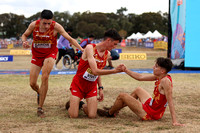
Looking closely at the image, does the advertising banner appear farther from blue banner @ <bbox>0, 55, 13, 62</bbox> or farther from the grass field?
the grass field

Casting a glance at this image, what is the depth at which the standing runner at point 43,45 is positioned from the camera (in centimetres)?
556

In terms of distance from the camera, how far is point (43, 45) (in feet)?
19.1

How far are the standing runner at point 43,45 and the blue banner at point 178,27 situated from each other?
10.7m

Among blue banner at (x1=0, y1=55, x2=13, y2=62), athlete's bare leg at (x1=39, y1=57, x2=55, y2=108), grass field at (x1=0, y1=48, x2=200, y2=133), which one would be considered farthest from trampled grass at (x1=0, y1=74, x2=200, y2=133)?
blue banner at (x1=0, y1=55, x2=13, y2=62)

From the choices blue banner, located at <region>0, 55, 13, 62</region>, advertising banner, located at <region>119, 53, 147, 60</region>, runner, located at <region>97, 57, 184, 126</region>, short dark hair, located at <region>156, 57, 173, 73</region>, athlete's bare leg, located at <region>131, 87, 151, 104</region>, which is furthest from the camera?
advertising banner, located at <region>119, 53, 147, 60</region>

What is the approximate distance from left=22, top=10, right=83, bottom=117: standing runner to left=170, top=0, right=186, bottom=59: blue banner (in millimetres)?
10730

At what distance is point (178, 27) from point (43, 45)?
11.9 metres

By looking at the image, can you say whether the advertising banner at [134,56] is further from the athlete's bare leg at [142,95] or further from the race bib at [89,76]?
the race bib at [89,76]

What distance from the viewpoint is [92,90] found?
565 centimetres

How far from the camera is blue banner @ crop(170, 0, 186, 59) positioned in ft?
50.3

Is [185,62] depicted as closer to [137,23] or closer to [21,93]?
[21,93]

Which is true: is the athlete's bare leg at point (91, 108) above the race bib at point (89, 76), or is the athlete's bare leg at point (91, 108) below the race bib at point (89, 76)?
below

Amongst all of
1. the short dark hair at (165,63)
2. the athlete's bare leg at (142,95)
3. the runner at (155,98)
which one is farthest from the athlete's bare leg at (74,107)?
the short dark hair at (165,63)

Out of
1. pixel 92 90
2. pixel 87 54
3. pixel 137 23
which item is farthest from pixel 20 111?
pixel 137 23
